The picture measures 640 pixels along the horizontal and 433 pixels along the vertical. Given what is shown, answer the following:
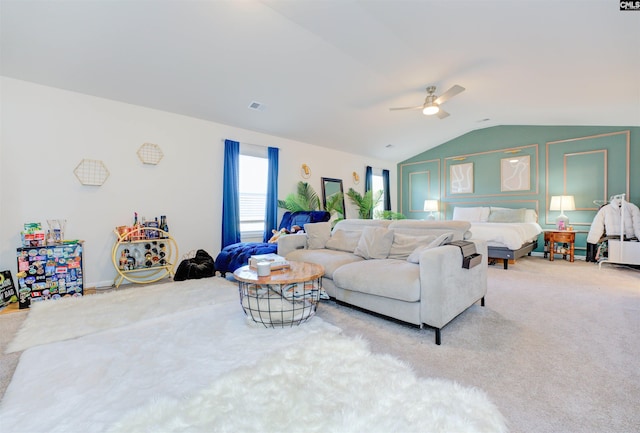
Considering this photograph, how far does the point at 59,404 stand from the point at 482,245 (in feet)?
10.7

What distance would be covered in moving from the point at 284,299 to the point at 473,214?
17.8ft

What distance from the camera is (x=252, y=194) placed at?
5.07 meters

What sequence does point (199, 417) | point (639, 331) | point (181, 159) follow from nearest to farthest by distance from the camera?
point (199, 417) → point (639, 331) → point (181, 159)

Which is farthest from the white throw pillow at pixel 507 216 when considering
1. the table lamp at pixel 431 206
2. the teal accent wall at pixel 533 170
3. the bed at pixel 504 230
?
the table lamp at pixel 431 206

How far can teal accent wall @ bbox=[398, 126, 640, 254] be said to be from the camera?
5.04 metres

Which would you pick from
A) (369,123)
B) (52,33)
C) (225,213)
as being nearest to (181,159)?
(225,213)

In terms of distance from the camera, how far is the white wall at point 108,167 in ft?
10.2

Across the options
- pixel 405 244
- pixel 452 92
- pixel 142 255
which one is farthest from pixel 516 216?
pixel 142 255

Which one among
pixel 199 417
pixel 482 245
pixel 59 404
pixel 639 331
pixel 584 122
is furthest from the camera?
pixel 584 122

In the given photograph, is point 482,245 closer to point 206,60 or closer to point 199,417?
point 199,417

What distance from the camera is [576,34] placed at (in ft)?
8.22

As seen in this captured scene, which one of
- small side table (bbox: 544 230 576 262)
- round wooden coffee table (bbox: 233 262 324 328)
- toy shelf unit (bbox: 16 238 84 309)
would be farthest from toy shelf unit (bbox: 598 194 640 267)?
toy shelf unit (bbox: 16 238 84 309)

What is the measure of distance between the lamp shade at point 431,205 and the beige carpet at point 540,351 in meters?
3.98

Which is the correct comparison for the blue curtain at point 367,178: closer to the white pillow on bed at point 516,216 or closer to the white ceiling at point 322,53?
the white ceiling at point 322,53
